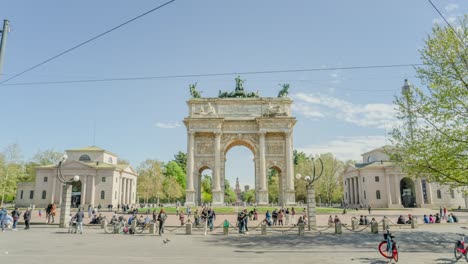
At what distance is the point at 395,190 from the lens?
6281 centimetres

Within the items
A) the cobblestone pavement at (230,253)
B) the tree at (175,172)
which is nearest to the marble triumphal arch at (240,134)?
the cobblestone pavement at (230,253)

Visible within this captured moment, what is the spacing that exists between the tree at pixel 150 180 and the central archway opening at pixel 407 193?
56.4m

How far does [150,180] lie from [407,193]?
5903 cm

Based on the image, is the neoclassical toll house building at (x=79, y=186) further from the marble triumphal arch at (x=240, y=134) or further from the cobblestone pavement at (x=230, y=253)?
the cobblestone pavement at (x=230, y=253)

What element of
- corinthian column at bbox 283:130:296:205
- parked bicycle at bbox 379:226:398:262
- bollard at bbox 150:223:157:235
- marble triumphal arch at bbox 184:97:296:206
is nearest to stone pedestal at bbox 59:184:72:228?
bollard at bbox 150:223:157:235

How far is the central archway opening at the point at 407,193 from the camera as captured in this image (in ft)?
216

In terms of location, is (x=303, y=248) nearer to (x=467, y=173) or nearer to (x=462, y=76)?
(x=467, y=173)

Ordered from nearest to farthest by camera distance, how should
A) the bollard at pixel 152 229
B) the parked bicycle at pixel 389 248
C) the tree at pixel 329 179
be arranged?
the parked bicycle at pixel 389 248, the bollard at pixel 152 229, the tree at pixel 329 179

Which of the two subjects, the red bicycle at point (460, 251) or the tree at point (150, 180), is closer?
the red bicycle at point (460, 251)

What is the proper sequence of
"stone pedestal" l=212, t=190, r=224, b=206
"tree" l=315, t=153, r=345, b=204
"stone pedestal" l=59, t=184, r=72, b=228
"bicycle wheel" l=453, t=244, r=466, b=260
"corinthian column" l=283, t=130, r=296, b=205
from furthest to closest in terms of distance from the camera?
"tree" l=315, t=153, r=345, b=204, "corinthian column" l=283, t=130, r=296, b=205, "stone pedestal" l=212, t=190, r=224, b=206, "stone pedestal" l=59, t=184, r=72, b=228, "bicycle wheel" l=453, t=244, r=466, b=260

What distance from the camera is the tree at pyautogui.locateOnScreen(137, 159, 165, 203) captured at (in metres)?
76.6

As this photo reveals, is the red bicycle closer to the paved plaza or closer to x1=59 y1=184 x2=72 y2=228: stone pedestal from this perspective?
the paved plaza

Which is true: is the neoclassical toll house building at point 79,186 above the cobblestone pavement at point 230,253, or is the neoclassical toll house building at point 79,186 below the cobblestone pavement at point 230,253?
above

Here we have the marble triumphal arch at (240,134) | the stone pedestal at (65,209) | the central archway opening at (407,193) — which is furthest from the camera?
the central archway opening at (407,193)
